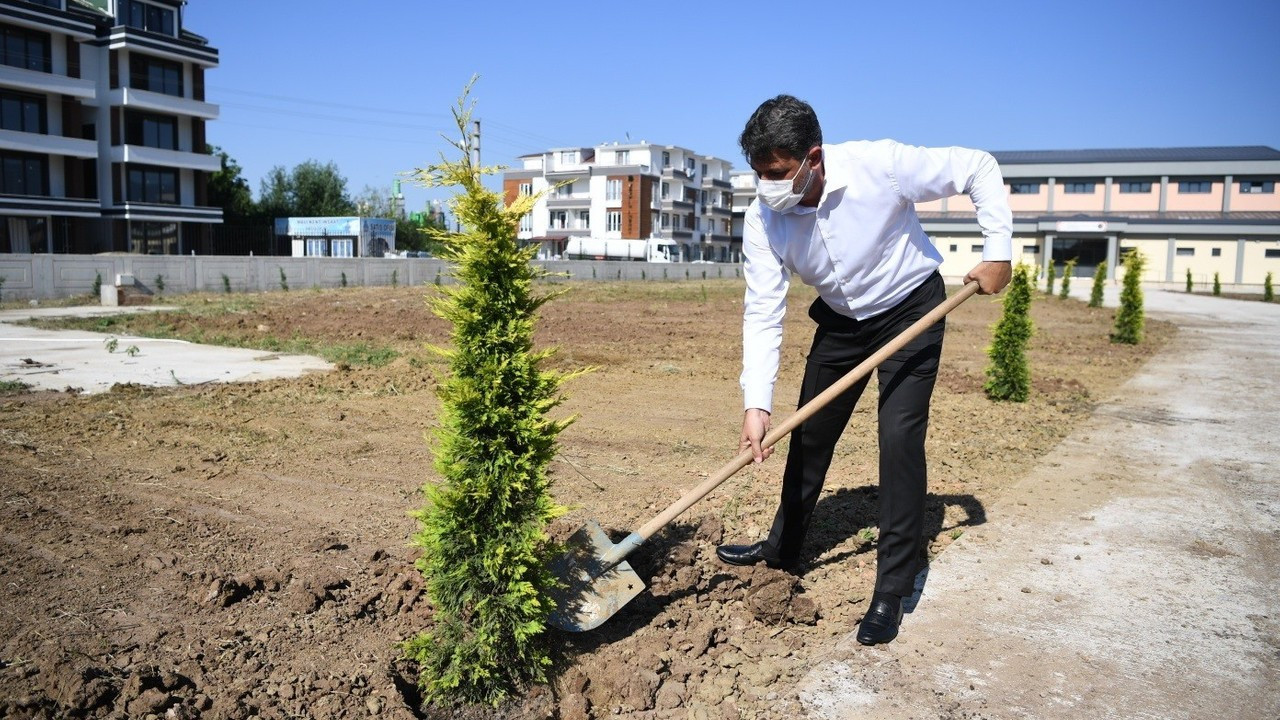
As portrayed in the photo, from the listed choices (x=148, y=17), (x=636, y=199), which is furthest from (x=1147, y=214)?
(x=148, y=17)

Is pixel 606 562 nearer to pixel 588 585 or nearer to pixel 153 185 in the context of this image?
pixel 588 585

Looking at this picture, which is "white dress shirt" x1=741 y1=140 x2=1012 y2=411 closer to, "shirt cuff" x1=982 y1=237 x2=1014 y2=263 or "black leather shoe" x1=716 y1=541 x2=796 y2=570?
"shirt cuff" x1=982 y1=237 x2=1014 y2=263

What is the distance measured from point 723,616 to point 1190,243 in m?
68.2

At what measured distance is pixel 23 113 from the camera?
3847 cm

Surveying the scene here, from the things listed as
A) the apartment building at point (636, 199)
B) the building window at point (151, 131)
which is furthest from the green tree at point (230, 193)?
the apartment building at point (636, 199)

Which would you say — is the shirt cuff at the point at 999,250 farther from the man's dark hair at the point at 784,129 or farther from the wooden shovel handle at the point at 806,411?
the man's dark hair at the point at 784,129

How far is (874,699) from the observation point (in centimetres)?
294

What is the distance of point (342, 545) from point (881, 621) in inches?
99.0

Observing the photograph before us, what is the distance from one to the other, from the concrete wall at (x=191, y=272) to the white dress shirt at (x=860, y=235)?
17.6m

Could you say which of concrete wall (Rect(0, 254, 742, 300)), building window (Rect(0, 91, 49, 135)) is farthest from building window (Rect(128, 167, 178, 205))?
concrete wall (Rect(0, 254, 742, 300))

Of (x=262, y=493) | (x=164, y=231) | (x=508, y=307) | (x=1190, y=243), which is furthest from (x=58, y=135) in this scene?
(x=1190, y=243)

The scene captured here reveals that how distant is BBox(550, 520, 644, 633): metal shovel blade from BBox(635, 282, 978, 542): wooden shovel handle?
0.18 meters

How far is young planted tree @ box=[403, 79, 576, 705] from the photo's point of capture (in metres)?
2.93

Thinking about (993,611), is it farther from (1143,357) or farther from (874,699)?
(1143,357)
